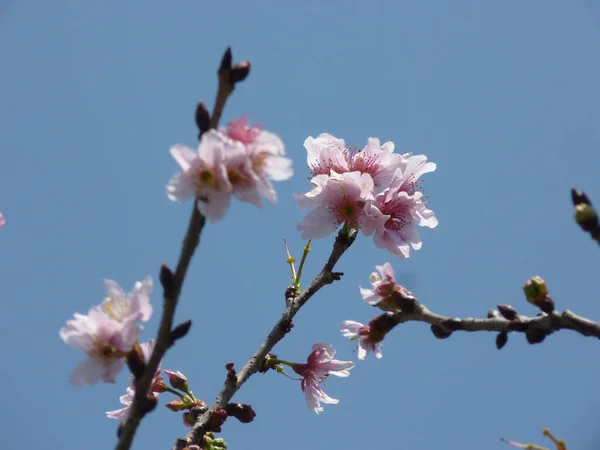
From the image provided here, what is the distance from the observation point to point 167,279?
6.40 ft

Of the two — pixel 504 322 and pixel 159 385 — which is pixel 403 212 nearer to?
pixel 504 322

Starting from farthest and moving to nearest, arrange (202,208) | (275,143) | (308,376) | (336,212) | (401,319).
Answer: (308,376), (336,212), (401,319), (275,143), (202,208)

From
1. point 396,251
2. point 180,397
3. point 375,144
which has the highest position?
point 375,144

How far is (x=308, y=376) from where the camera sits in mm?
3305

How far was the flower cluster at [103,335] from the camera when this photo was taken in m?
2.14

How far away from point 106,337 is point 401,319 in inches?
46.0

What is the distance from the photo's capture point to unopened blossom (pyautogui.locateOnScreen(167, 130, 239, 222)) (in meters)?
1.99

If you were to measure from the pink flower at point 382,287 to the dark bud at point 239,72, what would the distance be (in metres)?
1.11

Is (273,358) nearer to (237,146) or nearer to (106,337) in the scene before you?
(106,337)

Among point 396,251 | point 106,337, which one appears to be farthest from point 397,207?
point 106,337

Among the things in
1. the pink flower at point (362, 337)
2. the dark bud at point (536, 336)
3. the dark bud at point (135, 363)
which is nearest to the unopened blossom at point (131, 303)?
the dark bud at point (135, 363)

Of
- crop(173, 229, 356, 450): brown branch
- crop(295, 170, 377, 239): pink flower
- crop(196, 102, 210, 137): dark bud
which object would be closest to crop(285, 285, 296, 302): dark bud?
crop(173, 229, 356, 450): brown branch

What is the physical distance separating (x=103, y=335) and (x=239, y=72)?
1.03 meters

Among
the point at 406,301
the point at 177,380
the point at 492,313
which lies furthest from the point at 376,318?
the point at 177,380
